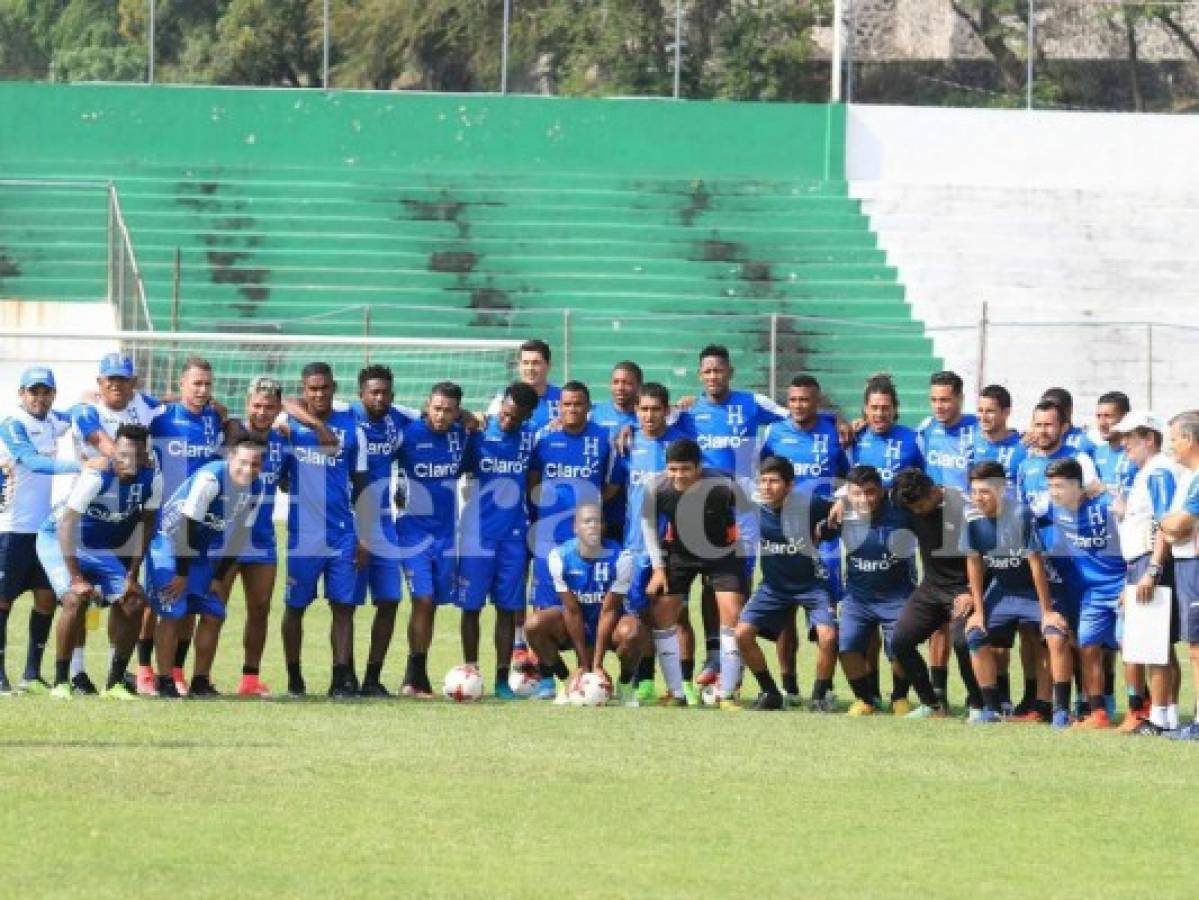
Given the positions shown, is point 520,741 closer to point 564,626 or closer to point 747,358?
point 564,626

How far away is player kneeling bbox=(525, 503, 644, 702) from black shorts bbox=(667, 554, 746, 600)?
0.29m

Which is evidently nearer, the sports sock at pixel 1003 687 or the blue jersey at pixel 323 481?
the sports sock at pixel 1003 687

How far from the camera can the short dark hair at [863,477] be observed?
14.7 metres

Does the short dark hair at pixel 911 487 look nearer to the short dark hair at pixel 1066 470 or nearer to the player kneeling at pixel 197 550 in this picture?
the short dark hair at pixel 1066 470

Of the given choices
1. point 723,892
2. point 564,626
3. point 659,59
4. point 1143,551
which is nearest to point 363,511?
point 564,626

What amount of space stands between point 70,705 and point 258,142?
2001 centimetres

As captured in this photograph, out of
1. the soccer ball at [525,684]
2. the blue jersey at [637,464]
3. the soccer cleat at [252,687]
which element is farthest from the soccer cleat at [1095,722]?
the soccer cleat at [252,687]

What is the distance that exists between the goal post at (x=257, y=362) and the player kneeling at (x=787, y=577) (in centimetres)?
893

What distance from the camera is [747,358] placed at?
2927 centimetres

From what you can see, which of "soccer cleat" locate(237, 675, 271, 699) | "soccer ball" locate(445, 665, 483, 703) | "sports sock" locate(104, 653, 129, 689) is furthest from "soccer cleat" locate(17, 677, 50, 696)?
"soccer ball" locate(445, 665, 483, 703)

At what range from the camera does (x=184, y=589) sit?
14.4 metres

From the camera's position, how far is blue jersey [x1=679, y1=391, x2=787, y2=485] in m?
15.9

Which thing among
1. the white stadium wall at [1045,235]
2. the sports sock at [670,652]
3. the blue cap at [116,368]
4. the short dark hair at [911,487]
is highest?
the white stadium wall at [1045,235]

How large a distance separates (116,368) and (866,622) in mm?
4939
